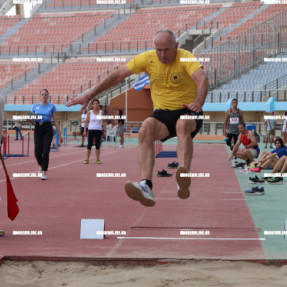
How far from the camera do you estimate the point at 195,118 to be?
616 centimetres

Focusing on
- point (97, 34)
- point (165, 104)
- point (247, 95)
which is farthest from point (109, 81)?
point (97, 34)

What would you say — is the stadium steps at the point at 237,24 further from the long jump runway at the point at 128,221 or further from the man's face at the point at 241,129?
the long jump runway at the point at 128,221

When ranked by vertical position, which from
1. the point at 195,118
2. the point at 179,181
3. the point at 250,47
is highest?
the point at 250,47

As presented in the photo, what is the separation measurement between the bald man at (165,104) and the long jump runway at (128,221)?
734mm

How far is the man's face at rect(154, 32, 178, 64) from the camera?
589 centimetres

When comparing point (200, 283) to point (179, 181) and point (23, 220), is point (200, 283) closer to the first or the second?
point (179, 181)

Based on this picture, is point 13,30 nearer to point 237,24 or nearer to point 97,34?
point 97,34

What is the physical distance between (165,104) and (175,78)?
0.32m

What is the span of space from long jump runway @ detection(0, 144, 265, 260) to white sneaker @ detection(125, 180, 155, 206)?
1.84 feet

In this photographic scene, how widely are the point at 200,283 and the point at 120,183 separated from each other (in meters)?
8.28

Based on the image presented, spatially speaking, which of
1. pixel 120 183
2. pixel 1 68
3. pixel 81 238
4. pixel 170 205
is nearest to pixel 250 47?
pixel 1 68

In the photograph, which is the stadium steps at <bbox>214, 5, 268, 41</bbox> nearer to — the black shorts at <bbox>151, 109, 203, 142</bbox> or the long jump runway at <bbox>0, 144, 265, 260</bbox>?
the long jump runway at <bbox>0, 144, 265, 260</bbox>

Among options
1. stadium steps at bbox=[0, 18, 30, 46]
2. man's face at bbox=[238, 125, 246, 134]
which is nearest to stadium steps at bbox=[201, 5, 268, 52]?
stadium steps at bbox=[0, 18, 30, 46]

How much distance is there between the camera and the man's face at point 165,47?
589 cm
